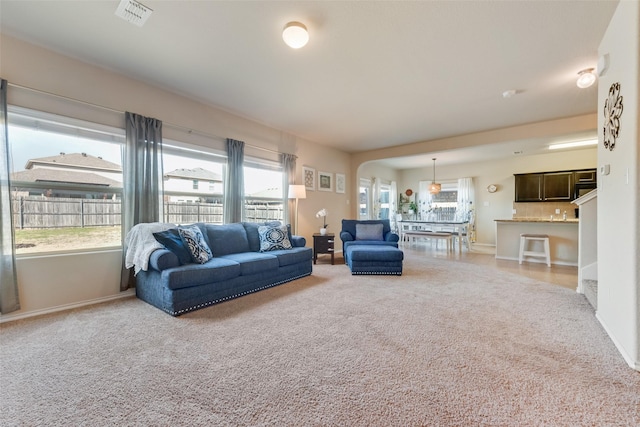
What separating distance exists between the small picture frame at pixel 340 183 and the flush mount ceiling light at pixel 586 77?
453 centimetres

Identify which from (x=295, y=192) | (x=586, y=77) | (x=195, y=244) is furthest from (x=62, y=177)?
(x=586, y=77)

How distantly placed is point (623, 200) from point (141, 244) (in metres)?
4.37

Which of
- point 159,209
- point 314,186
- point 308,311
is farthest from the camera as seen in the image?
point 314,186

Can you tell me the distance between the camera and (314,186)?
5.99 metres

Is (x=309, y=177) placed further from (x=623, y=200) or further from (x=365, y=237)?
(x=623, y=200)

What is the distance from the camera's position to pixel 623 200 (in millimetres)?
1892

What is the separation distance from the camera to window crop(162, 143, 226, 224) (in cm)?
367

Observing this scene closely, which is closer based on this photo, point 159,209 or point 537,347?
point 537,347

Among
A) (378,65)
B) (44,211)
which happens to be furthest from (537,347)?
(44,211)

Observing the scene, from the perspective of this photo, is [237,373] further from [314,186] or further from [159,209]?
[314,186]

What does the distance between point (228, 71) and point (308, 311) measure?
9.41 feet

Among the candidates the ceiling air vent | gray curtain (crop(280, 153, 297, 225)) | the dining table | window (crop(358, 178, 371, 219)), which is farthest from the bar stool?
the ceiling air vent

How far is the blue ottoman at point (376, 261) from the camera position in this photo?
4.13 meters

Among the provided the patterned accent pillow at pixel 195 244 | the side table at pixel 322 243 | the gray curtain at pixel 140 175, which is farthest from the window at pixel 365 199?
the gray curtain at pixel 140 175
